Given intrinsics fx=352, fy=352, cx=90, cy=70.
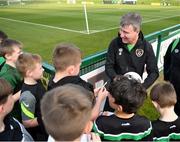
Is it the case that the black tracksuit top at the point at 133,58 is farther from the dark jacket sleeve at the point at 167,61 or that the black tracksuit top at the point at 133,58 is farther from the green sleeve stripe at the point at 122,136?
the green sleeve stripe at the point at 122,136

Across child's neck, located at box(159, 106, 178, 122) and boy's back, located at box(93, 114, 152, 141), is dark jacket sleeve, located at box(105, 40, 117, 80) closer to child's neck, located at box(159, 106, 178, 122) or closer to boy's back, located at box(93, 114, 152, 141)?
child's neck, located at box(159, 106, 178, 122)

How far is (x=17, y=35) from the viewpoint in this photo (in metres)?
20.7

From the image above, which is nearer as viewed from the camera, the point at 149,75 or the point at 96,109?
the point at 96,109

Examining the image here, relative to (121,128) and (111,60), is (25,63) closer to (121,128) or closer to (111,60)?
(111,60)

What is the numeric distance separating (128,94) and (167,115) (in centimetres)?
84

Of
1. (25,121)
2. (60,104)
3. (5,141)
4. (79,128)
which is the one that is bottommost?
(25,121)

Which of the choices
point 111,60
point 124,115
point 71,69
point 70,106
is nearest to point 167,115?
point 124,115

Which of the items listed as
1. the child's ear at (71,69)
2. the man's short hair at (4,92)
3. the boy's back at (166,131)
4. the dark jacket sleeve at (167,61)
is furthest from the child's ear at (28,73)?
the dark jacket sleeve at (167,61)

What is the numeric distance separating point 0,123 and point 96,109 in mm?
1095

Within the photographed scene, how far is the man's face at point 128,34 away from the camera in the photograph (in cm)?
512

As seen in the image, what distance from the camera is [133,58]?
17.5ft

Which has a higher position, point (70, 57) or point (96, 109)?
point (70, 57)

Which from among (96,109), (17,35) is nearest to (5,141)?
(96,109)

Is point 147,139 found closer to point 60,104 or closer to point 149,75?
point 60,104
